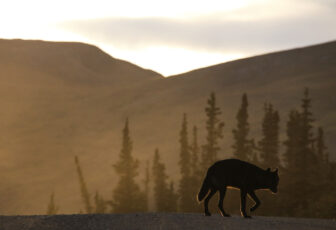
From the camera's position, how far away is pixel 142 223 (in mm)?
16156

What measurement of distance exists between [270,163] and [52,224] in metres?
69.1

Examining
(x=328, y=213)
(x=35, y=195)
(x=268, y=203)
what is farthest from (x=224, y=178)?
(x=35, y=195)

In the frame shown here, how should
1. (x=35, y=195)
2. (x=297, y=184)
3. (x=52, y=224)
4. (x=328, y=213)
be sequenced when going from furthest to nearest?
(x=35, y=195) → (x=297, y=184) → (x=328, y=213) → (x=52, y=224)

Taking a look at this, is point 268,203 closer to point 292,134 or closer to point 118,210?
point 292,134

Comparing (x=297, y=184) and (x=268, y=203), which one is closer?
(x=268, y=203)

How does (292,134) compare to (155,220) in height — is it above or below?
above

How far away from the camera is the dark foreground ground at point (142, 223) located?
50.2 ft

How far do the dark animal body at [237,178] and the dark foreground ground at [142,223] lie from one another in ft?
1.95

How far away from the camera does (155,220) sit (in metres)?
16.8

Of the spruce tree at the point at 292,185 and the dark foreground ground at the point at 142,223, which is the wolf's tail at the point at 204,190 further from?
the spruce tree at the point at 292,185

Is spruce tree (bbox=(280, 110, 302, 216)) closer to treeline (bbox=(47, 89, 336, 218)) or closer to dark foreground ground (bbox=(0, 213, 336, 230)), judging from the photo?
treeline (bbox=(47, 89, 336, 218))

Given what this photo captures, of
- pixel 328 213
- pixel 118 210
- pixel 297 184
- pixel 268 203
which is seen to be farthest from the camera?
pixel 118 210

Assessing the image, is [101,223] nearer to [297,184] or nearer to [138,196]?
[297,184]

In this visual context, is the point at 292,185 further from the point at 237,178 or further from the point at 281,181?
the point at 237,178
